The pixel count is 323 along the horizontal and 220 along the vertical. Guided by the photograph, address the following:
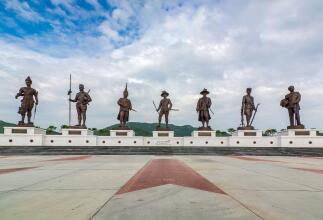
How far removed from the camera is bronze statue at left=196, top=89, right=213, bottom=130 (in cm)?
2727

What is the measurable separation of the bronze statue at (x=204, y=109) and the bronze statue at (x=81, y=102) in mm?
10185

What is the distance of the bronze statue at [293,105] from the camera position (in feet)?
83.6

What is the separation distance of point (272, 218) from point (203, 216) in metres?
0.65

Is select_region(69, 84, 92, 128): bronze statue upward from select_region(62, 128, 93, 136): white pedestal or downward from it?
upward

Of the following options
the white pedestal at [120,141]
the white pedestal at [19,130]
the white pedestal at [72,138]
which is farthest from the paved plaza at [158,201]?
the white pedestal at [19,130]

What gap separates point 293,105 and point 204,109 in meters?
7.61

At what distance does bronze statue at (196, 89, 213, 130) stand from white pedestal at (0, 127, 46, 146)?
1421 centimetres

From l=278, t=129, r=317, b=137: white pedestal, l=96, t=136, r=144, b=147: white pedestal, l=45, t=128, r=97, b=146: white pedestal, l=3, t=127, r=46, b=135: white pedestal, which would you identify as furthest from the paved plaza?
l=278, t=129, r=317, b=137: white pedestal

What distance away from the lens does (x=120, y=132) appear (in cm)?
2709

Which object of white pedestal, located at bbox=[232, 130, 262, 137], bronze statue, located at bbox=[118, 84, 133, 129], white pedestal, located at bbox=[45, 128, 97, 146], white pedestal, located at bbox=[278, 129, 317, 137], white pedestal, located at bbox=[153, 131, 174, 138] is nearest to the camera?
white pedestal, located at bbox=[278, 129, 317, 137]

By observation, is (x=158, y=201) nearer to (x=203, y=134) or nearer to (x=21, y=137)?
(x=203, y=134)

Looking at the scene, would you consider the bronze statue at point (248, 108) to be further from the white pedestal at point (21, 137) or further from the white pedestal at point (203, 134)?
the white pedestal at point (21, 137)

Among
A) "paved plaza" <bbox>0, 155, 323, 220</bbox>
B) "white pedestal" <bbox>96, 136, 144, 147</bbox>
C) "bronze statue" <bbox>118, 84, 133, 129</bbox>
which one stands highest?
"bronze statue" <bbox>118, 84, 133, 129</bbox>

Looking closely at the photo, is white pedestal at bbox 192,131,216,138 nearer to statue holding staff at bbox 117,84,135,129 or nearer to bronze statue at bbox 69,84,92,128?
statue holding staff at bbox 117,84,135,129
